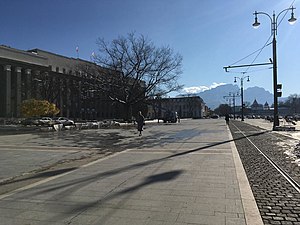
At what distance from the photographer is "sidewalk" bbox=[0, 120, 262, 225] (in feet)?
16.6

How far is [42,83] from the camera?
224ft

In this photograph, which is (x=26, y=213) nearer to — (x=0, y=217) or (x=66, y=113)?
(x=0, y=217)

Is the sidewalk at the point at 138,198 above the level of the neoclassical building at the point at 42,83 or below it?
below

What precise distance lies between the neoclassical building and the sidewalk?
147ft

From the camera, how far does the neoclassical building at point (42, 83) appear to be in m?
68.9

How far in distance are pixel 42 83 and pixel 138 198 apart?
6641cm

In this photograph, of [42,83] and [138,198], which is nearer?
[138,198]

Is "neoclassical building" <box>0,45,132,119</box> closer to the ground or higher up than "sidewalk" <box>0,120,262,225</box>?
higher up

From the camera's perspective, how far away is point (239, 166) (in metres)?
10.1

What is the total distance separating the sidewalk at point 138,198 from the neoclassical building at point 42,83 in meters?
44.8

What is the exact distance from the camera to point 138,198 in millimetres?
6246

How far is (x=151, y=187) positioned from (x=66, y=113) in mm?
94516

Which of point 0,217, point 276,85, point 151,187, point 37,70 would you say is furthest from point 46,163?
point 37,70

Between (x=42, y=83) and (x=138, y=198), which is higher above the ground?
(x=42, y=83)
